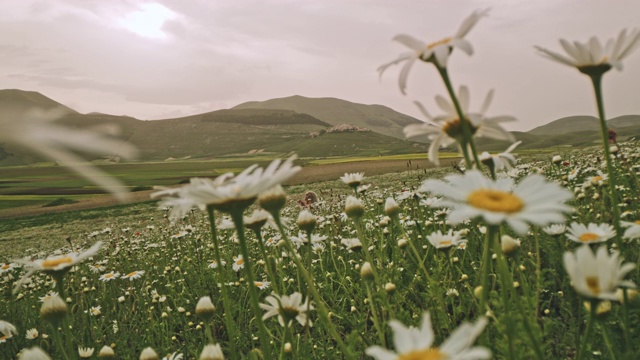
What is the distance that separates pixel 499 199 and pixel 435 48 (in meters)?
0.54

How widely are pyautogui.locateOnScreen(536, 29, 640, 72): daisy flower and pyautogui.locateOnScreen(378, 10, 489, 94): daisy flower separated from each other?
29 cm

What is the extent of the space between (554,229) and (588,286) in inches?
74.4

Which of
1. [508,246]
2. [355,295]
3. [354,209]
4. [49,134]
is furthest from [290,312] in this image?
[49,134]

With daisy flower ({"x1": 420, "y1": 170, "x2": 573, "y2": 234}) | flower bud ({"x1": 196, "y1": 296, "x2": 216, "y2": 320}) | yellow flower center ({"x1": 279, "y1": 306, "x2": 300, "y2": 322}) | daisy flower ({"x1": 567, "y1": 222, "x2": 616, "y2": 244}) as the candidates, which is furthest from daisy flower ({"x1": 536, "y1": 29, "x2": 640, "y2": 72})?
flower bud ({"x1": 196, "y1": 296, "x2": 216, "y2": 320})

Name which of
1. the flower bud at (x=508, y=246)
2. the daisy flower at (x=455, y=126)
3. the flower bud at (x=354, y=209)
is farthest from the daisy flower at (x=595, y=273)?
the flower bud at (x=354, y=209)

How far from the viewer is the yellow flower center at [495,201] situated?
108 cm

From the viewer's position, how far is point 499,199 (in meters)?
1.13

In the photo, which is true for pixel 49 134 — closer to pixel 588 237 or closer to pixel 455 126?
pixel 455 126

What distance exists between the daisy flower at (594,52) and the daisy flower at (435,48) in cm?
29

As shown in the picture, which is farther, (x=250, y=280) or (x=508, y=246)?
(x=508, y=246)

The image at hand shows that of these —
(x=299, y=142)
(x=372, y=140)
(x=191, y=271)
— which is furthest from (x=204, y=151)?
(x=191, y=271)

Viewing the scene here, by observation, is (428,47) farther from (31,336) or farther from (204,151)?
(204,151)

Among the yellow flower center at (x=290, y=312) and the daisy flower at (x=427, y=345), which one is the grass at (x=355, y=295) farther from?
the daisy flower at (x=427, y=345)

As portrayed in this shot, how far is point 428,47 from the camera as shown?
1416 mm
